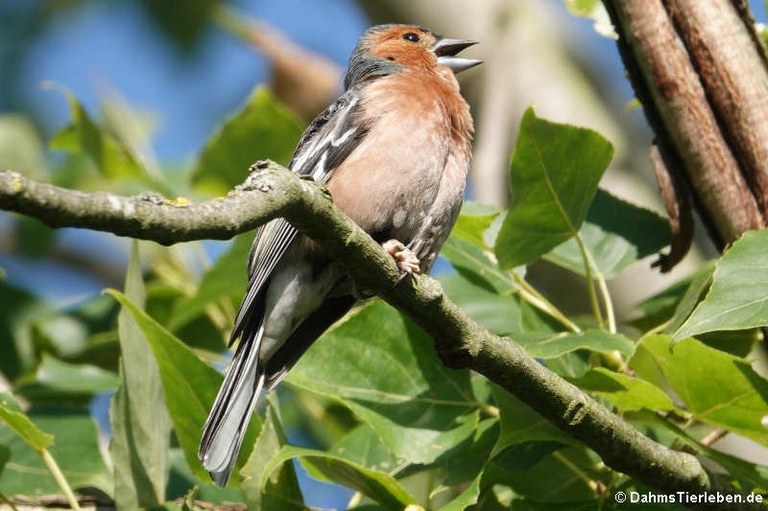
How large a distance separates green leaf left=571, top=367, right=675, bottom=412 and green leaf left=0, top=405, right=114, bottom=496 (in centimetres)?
211

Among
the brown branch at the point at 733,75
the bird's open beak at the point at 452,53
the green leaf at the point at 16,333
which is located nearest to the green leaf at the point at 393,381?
the brown branch at the point at 733,75

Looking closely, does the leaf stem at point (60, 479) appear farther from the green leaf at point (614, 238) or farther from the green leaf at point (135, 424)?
the green leaf at point (614, 238)

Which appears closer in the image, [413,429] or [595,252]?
[413,429]

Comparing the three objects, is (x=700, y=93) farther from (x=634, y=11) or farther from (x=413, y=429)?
(x=413, y=429)

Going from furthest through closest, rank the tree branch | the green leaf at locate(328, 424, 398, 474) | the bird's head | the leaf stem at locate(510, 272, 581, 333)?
the bird's head
the leaf stem at locate(510, 272, 581, 333)
the green leaf at locate(328, 424, 398, 474)
the tree branch

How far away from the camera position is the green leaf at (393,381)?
4285 mm

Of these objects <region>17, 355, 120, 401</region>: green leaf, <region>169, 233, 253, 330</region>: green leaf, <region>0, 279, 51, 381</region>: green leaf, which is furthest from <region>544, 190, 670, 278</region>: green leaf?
<region>0, 279, 51, 381</region>: green leaf

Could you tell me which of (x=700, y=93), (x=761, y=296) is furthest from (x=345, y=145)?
(x=761, y=296)

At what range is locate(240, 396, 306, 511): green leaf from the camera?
402cm

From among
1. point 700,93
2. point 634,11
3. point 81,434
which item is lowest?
point 81,434

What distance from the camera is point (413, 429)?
4.31 meters

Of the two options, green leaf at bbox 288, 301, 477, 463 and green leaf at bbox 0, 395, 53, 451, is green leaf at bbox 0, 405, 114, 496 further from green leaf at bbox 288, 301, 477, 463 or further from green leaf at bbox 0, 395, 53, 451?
green leaf at bbox 288, 301, 477, 463

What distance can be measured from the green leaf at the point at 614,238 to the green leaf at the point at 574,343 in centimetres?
78

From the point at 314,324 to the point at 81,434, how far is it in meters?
1.14
